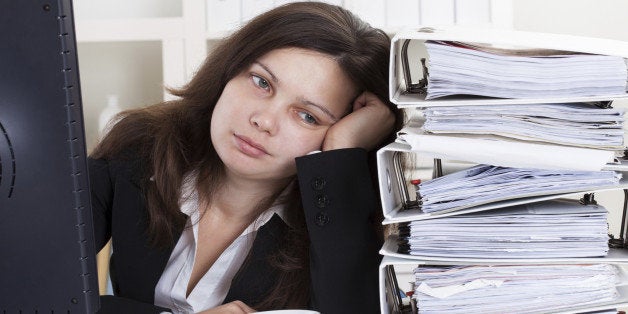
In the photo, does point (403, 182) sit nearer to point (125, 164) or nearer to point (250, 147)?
point (250, 147)

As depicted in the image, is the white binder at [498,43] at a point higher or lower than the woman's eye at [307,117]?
higher

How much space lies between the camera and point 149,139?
1.54 metres

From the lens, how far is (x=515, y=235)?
0.91 m

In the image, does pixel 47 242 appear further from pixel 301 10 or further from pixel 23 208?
pixel 301 10

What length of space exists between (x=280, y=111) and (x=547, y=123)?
1.53 ft

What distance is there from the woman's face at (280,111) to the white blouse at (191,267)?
0.18 meters

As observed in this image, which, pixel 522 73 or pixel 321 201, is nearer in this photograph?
pixel 522 73

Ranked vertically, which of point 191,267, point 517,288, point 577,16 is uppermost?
point 577,16

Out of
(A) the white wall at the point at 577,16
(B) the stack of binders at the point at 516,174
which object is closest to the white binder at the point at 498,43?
(B) the stack of binders at the point at 516,174

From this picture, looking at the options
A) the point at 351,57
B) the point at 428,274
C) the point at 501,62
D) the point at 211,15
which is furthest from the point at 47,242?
the point at 211,15

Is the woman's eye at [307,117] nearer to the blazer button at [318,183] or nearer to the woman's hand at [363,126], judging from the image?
the woman's hand at [363,126]

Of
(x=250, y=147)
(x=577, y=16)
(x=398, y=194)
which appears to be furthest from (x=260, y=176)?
(x=577, y=16)

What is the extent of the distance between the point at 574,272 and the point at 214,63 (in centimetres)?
85

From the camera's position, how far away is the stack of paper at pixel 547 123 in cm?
90
